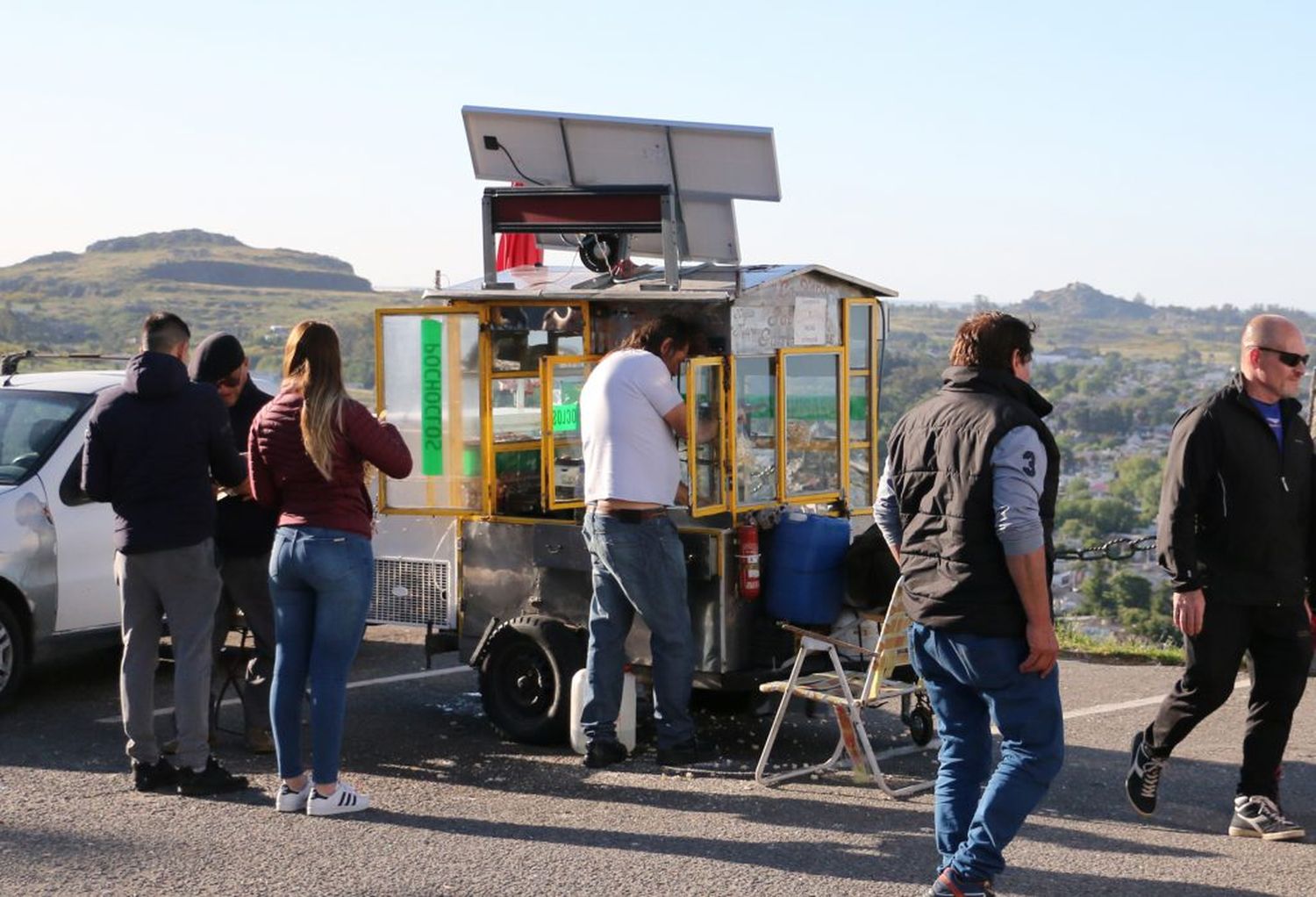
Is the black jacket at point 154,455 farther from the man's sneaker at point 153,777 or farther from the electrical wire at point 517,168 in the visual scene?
the electrical wire at point 517,168

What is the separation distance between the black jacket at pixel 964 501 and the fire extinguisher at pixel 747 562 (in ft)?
7.04

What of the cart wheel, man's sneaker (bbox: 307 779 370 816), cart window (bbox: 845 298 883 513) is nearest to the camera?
man's sneaker (bbox: 307 779 370 816)

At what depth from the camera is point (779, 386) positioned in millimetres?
7453

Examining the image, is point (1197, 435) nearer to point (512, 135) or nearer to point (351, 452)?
point (351, 452)

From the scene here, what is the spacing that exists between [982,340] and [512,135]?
3614mm

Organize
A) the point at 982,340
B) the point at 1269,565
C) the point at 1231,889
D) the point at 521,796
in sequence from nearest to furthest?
the point at 982,340
the point at 1231,889
the point at 1269,565
the point at 521,796

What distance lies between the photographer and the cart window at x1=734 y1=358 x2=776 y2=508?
732cm

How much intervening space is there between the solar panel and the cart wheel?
220 cm

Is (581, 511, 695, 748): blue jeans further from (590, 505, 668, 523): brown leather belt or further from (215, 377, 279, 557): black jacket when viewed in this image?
(215, 377, 279, 557): black jacket

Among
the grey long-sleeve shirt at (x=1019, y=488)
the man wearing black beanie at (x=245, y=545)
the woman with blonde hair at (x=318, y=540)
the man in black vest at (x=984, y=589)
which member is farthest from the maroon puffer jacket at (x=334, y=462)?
the grey long-sleeve shirt at (x=1019, y=488)

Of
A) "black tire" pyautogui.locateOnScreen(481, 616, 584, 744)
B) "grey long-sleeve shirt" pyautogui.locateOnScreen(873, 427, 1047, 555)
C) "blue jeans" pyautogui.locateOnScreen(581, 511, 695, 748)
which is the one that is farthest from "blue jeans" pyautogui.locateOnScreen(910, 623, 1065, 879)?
"black tire" pyautogui.locateOnScreen(481, 616, 584, 744)

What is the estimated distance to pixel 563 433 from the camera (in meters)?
7.80

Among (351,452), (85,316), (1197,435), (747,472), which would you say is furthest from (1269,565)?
(85,316)

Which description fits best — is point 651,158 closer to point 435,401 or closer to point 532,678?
point 435,401
